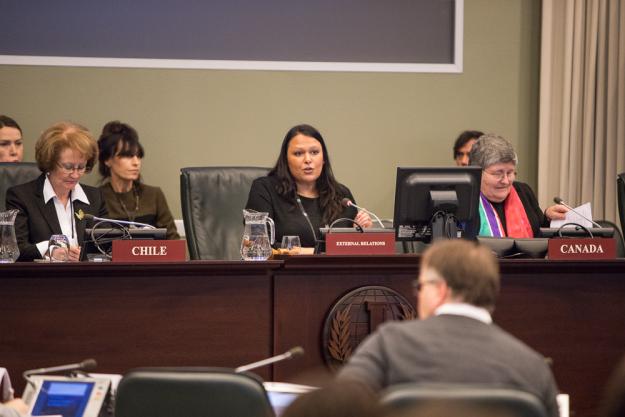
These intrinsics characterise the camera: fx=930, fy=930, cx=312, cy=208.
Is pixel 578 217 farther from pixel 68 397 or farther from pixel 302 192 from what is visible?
pixel 68 397

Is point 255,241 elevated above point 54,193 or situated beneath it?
situated beneath

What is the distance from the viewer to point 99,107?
18.1ft

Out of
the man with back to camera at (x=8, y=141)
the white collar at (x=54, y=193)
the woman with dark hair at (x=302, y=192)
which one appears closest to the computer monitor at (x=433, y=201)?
the woman with dark hair at (x=302, y=192)

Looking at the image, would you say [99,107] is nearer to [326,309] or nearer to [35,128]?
[35,128]

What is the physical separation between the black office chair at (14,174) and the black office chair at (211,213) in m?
0.73

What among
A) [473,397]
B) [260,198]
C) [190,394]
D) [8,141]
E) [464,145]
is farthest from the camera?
[464,145]

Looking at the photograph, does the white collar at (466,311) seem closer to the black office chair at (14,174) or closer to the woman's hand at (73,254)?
the woman's hand at (73,254)

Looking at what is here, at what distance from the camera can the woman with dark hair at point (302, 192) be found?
4285 millimetres

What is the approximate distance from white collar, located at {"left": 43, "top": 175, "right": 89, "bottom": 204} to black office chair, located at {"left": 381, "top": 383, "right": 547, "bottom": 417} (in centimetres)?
271

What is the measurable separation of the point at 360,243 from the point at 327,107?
2.38 meters

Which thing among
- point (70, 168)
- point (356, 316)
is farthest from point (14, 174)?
point (356, 316)

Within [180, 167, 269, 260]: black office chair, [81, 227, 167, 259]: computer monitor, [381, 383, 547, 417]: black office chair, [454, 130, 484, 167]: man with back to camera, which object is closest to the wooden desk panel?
[81, 227, 167, 259]: computer monitor

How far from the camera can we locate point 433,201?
358 cm

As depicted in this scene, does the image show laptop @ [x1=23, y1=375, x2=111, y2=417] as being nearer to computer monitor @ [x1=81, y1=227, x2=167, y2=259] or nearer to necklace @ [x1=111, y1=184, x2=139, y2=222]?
computer monitor @ [x1=81, y1=227, x2=167, y2=259]
